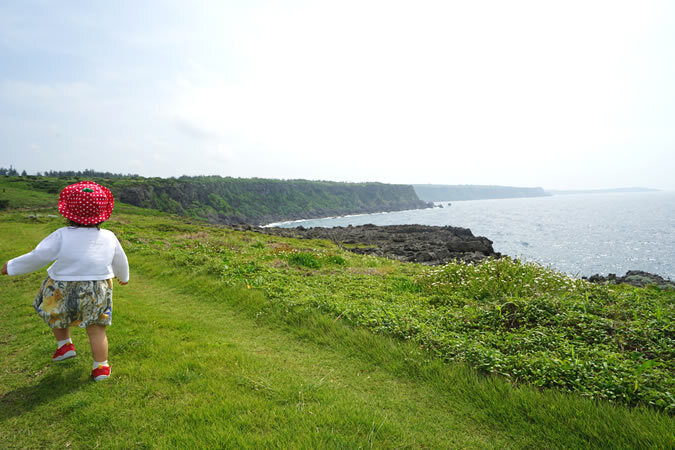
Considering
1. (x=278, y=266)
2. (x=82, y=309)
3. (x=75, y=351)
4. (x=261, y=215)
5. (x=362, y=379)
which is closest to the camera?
(x=82, y=309)

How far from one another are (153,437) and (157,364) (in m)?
1.84

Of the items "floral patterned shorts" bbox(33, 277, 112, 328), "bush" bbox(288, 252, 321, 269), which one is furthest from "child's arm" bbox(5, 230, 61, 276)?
"bush" bbox(288, 252, 321, 269)

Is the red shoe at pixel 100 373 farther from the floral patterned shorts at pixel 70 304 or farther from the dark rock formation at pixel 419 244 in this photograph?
the dark rock formation at pixel 419 244

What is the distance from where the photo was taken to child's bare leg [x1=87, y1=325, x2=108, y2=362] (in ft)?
15.6

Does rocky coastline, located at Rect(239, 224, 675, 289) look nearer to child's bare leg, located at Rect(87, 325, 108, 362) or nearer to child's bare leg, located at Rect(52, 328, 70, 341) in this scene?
child's bare leg, located at Rect(87, 325, 108, 362)

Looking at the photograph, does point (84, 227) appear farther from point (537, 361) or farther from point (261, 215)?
point (261, 215)

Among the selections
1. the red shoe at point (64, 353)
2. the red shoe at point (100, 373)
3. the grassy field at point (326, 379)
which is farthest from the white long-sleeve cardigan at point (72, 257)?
the grassy field at point (326, 379)

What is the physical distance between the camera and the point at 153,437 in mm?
3633

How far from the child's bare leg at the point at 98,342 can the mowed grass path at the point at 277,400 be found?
365mm

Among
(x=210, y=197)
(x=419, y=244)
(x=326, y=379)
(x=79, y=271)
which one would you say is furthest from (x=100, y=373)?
(x=210, y=197)

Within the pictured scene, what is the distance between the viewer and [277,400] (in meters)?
4.36

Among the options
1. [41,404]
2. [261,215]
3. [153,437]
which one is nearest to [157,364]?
[41,404]

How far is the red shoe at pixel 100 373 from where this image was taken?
187 inches

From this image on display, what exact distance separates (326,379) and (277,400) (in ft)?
3.20
